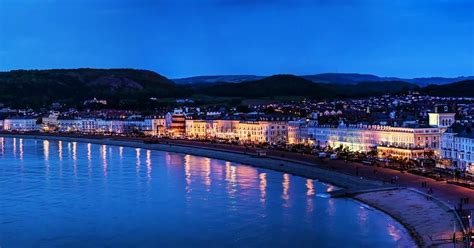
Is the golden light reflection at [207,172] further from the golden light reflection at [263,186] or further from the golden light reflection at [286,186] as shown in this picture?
the golden light reflection at [286,186]

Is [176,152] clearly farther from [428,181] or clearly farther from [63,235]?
[63,235]

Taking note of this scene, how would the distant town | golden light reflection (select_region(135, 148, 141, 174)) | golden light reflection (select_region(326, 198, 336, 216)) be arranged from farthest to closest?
golden light reflection (select_region(135, 148, 141, 174))
the distant town
golden light reflection (select_region(326, 198, 336, 216))

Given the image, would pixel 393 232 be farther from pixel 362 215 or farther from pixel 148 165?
pixel 148 165

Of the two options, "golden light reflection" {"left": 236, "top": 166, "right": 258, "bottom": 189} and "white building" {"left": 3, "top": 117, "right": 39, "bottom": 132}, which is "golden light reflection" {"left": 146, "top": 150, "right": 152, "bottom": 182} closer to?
"golden light reflection" {"left": 236, "top": 166, "right": 258, "bottom": 189}

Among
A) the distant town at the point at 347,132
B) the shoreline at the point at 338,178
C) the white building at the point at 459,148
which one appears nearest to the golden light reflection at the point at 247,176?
the shoreline at the point at 338,178

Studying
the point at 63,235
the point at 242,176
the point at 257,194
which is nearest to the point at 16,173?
the point at 242,176

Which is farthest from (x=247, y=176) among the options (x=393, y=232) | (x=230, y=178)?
(x=393, y=232)

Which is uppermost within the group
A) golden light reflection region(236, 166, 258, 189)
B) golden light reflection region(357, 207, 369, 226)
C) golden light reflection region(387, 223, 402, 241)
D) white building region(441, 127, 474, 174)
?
white building region(441, 127, 474, 174)

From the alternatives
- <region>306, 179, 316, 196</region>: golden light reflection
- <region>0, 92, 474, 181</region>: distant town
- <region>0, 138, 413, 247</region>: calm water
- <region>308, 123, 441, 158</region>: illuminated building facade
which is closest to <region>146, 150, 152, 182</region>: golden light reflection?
<region>0, 138, 413, 247</region>: calm water
